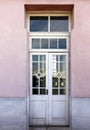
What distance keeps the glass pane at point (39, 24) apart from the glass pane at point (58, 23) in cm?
18

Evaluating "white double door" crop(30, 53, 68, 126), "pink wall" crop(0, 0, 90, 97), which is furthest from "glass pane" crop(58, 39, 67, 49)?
"pink wall" crop(0, 0, 90, 97)

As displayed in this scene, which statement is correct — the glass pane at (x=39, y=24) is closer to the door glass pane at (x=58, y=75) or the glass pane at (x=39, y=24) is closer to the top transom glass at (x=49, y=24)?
the top transom glass at (x=49, y=24)

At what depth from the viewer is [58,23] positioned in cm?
633

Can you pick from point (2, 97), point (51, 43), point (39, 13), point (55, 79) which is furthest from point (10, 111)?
point (39, 13)

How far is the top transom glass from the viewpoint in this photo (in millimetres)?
6293

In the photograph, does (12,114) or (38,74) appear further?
(38,74)

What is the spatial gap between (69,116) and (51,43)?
2153 millimetres

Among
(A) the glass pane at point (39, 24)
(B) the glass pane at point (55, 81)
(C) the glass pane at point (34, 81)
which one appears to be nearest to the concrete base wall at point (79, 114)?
(B) the glass pane at point (55, 81)

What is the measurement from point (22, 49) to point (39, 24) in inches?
43.5

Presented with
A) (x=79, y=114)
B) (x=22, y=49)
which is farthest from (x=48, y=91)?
(x=22, y=49)

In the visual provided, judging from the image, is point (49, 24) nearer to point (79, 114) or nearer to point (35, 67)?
point (35, 67)

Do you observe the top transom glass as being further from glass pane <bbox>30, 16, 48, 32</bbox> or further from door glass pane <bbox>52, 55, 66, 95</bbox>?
door glass pane <bbox>52, 55, 66, 95</bbox>

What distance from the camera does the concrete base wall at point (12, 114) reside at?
5676mm

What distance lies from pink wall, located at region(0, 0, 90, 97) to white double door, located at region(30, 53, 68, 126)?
68 cm
